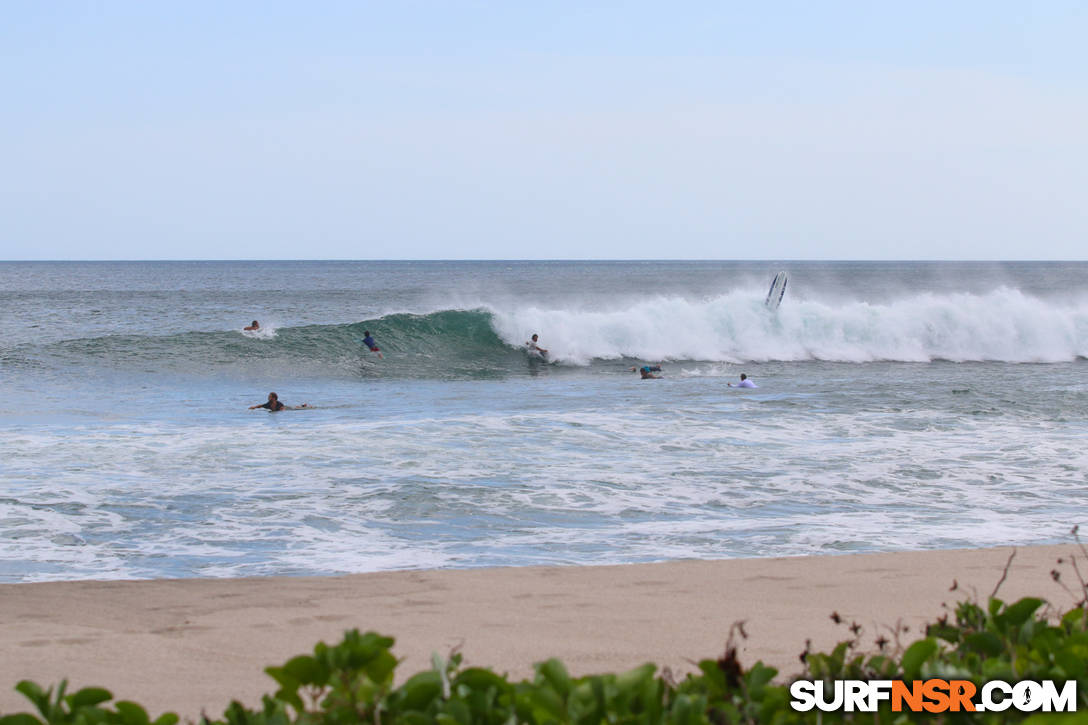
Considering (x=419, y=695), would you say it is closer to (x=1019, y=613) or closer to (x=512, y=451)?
(x=1019, y=613)

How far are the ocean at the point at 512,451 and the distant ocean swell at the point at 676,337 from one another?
0.15 meters

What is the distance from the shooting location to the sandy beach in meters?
4.32

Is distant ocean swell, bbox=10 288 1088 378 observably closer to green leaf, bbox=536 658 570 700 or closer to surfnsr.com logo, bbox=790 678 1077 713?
surfnsr.com logo, bbox=790 678 1077 713

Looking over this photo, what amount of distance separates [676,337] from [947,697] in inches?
1102

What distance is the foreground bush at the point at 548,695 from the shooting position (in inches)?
69.1

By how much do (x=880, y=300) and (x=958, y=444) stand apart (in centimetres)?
5406

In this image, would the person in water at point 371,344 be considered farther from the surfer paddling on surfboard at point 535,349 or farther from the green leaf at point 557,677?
the green leaf at point 557,677

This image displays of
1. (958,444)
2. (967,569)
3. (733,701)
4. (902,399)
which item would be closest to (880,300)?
(902,399)

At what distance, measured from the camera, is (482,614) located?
5.22 metres

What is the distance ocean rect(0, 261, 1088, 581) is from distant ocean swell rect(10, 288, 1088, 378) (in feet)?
0.48

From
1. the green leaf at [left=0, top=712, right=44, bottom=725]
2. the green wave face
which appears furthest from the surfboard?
the green leaf at [left=0, top=712, right=44, bottom=725]

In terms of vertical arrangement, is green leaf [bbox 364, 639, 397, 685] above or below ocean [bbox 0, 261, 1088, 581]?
below

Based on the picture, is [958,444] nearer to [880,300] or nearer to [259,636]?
[259,636]

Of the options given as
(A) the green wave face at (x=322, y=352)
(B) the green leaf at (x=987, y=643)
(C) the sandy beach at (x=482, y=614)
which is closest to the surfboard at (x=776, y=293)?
(A) the green wave face at (x=322, y=352)
